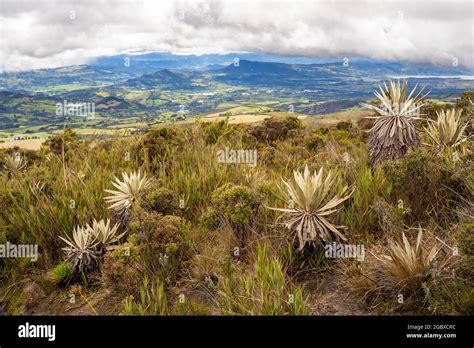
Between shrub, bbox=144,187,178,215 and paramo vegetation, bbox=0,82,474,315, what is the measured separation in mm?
19

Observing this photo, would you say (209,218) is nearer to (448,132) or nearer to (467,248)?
(467,248)

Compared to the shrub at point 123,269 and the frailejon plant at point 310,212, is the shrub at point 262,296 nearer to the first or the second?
the frailejon plant at point 310,212

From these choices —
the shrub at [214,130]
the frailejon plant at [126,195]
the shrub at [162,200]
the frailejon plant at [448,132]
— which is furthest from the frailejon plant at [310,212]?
the shrub at [214,130]

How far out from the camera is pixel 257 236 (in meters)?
5.43

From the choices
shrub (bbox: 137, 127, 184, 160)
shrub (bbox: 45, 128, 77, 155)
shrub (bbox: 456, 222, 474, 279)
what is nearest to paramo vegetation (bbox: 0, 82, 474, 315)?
shrub (bbox: 456, 222, 474, 279)

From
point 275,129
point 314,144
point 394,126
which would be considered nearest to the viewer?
point 394,126

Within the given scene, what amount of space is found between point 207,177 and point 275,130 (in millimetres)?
9539

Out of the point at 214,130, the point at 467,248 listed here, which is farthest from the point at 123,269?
the point at 214,130

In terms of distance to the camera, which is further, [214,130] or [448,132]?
[214,130]

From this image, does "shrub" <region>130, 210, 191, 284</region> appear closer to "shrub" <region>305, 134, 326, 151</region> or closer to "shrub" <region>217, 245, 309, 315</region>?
"shrub" <region>217, 245, 309, 315</region>

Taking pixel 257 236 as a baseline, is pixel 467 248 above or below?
above

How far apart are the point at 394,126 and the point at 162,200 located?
4.08 meters

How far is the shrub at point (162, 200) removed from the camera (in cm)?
560

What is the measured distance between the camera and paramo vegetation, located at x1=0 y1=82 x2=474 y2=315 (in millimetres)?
4094
